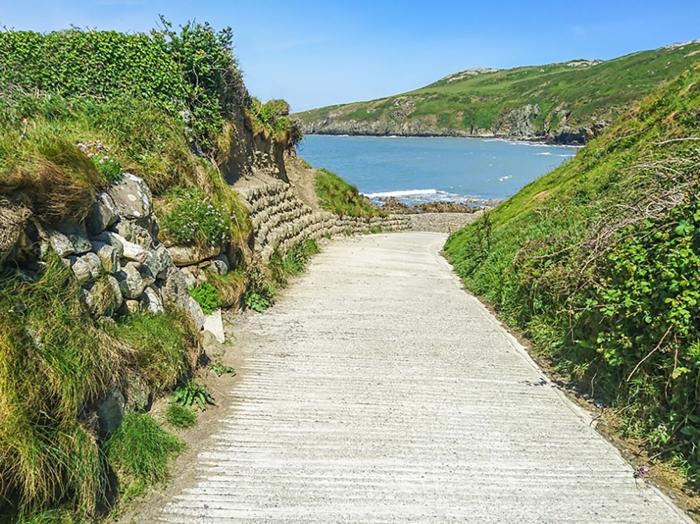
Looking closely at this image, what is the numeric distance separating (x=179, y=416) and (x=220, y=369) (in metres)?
1.44

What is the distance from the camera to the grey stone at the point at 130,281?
6016mm

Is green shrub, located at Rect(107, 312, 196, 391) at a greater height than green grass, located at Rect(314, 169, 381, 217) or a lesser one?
greater

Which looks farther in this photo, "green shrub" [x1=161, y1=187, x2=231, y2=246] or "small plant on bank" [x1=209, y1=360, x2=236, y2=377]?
"green shrub" [x1=161, y1=187, x2=231, y2=246]

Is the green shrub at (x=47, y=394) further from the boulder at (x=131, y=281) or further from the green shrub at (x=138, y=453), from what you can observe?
the boulder at (x=131, y=281)

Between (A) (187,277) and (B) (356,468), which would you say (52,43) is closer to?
(A) (187,277)

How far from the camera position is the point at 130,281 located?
614 cm

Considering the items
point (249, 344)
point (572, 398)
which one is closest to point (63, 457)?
point (249, 344)

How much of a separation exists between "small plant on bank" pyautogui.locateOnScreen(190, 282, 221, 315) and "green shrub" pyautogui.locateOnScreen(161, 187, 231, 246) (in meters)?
0.74

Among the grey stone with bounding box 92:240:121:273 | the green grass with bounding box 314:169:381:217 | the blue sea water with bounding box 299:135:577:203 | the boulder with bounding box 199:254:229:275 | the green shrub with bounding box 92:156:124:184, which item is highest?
the green shrub with bounding box 92:156:124:184

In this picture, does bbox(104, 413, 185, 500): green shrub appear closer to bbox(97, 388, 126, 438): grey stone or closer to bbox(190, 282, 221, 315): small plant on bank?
bbox(97, 388, 126, 438): grey stone

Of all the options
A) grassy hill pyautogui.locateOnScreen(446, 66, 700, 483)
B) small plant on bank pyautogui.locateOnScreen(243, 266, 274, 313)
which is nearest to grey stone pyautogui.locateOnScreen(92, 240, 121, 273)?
small plant on bank pyautogui.locateOnScreen(243, 266, 274, 313)

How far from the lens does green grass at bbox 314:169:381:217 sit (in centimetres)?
2809

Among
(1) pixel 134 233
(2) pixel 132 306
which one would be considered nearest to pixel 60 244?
(2) pixel 132 306

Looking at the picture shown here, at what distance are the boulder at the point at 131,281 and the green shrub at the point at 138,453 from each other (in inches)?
60.4
